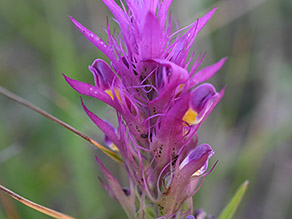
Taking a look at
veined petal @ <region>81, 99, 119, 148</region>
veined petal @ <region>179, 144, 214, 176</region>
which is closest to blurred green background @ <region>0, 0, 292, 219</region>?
veined petal @ <region>81, 99, 119, 148</region>

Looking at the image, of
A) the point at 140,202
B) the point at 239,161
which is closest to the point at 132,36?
the point at 140,202

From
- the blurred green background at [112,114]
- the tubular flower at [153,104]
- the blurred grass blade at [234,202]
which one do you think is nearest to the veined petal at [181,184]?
the tubular flower at [153,104]

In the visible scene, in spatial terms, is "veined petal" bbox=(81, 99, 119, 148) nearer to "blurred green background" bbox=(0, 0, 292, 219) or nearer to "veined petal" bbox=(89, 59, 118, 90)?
"veined petal" bbox=(89, 59, 118, 90)

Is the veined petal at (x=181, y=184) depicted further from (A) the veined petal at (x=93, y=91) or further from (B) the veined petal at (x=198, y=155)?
(A) the veined petal at (x=93, y=91)

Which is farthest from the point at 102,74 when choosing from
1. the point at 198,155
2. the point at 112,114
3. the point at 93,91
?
the point at 112,114

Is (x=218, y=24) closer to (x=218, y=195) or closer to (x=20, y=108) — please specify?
(x=218, y=195)

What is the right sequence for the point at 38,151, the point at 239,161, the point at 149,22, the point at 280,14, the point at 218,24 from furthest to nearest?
1. the point at 280,14
2. the point at 218,24
3. the point at 38,151
4. the point at 239,161
5. the point at 149,22

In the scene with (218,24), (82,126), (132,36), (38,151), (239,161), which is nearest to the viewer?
(132,36)

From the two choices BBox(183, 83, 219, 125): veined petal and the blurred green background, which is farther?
the blurred green background
